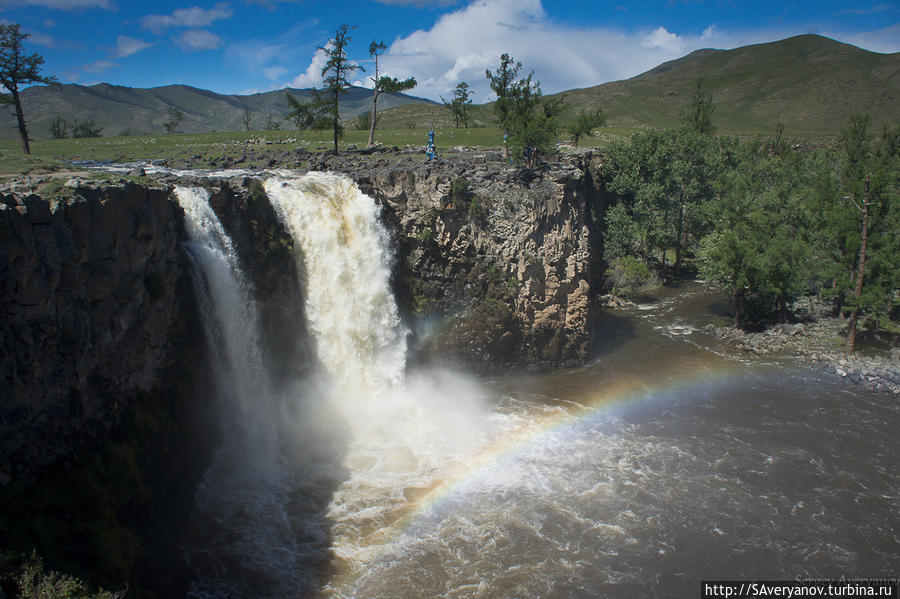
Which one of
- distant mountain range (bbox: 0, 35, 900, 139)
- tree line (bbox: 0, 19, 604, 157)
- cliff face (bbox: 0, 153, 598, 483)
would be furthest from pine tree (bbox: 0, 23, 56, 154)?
distant mountain range (bbox: 0, 35, 900, 139)

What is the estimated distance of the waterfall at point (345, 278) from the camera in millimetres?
23734

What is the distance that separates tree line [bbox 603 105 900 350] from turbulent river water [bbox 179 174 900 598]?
562 centimetres

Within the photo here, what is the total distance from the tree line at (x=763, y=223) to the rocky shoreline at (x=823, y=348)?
43.1 inches

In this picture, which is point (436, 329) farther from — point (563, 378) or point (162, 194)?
point (162, 194)

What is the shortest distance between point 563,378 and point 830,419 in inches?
476

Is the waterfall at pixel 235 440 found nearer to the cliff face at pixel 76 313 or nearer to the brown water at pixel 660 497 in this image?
the cliff face at pixel 76 313

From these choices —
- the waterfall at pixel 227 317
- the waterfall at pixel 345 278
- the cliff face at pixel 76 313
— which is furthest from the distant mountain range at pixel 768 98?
the cliff face at pixel 76 313

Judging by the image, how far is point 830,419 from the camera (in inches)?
889

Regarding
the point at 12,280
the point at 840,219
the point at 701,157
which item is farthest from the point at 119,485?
the point at 701,157

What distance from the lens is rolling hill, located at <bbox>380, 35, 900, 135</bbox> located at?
125 metres

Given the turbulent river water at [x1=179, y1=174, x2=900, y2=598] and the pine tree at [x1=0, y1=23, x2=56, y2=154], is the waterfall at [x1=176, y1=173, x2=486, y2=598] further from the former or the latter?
the pine tree at [x1=0, y1=23, x2=56, y2=154]

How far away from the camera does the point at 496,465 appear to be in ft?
66.5

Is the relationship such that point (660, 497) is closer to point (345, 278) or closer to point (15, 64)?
point (345, 278)

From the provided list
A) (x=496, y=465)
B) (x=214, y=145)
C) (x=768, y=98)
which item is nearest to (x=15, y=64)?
(x=214, y=145)
